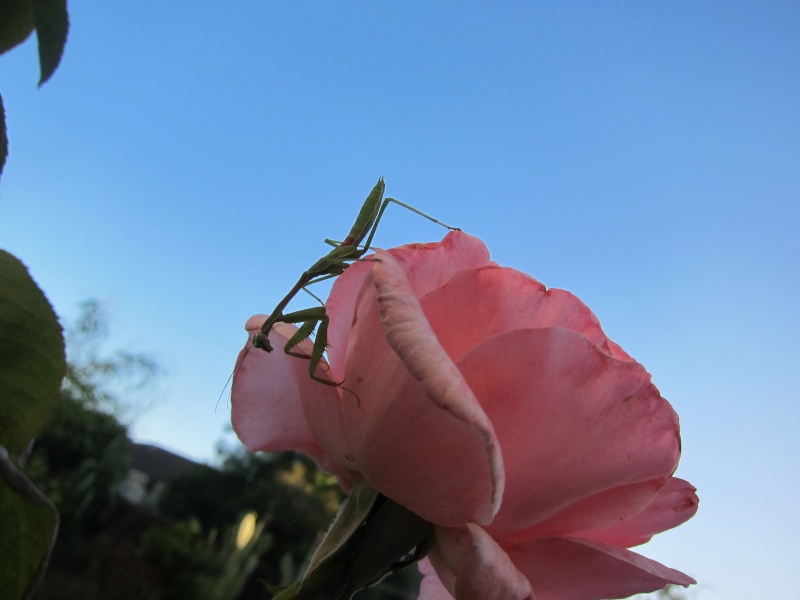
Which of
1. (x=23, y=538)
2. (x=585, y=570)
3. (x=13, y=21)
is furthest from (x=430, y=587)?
(x=13, y=21)

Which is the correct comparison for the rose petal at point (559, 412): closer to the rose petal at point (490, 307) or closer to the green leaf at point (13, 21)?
the rose petal at point (490, 307)

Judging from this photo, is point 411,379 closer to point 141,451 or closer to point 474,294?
point 474,294

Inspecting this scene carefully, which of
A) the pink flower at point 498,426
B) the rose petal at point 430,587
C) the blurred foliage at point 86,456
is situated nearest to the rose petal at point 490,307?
the pink flower at point 498,426

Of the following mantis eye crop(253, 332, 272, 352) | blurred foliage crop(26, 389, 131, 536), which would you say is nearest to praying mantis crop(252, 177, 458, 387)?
mantis eye crop(253, 332, 272, 352)

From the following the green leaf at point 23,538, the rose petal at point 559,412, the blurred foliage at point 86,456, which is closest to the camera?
the green leaf at point 23,538

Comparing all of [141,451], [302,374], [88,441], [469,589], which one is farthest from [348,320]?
[141,451]

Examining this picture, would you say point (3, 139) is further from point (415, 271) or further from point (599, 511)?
point (599, 511)
